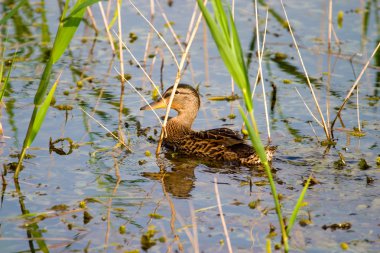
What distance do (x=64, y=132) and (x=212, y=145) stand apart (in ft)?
5.36

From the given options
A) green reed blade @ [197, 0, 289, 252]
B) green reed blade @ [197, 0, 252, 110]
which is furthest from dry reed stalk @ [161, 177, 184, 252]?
green reed blade @ [197, 0, 252, 110]

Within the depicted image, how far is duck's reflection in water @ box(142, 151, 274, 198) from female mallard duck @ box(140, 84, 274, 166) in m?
0.12

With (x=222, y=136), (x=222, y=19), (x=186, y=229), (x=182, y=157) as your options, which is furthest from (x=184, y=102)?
(x=222, y=19)

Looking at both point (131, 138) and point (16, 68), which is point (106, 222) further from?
point (16, 68)

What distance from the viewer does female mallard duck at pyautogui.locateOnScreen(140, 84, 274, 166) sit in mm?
8742

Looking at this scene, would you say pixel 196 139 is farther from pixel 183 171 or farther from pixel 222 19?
pixel 222 19

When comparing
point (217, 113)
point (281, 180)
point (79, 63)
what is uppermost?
point (79, 63)

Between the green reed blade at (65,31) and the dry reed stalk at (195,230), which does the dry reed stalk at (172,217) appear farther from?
the green reed blade at (65,31)

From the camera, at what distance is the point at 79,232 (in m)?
6.55

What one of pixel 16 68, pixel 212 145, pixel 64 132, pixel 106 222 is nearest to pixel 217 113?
pixel 212 145

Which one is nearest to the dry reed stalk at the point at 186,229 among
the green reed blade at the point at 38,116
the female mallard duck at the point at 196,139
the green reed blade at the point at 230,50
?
the green reed blade at the point at 230,50

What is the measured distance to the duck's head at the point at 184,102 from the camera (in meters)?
9.66

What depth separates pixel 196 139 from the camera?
9.13m

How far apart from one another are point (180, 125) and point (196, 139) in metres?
0.73
